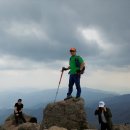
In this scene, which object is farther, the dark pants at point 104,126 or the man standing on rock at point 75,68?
the man standing on rock at point 75,68

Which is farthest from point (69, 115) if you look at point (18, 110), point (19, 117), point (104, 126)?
point (19, 117)

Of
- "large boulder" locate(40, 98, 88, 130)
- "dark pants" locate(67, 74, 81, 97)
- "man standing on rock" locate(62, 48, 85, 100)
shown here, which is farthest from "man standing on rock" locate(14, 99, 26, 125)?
"man standing on rock" locate(62, 48, 85, 100)

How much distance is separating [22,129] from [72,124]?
15.3ft

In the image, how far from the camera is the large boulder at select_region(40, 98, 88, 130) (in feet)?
90.5

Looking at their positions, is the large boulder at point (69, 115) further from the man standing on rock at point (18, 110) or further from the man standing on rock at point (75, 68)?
the man standing on rock at point (18, 110)

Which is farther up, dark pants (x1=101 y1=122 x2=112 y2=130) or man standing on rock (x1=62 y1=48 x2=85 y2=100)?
man standing on rock (x1=62 y1=48 x2=85 y2=100)

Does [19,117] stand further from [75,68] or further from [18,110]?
[75,68]

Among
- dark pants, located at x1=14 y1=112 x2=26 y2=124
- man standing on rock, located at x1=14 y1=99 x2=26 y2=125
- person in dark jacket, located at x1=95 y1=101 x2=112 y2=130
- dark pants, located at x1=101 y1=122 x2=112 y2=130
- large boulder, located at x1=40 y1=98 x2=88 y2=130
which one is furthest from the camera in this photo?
dark pants, located at x1=14 y1=112 x2=26 y2=124

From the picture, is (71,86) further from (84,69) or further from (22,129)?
(22,129)

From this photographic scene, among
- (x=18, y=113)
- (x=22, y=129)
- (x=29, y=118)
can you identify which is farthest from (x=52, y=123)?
(x=29, y=118)

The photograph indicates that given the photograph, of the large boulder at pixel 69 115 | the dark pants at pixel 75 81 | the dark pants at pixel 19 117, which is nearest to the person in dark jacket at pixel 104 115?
the dark pants at pixel 75 81

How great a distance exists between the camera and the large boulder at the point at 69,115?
27578mm

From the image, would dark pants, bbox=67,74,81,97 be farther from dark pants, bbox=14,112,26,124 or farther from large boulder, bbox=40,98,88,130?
dark pants, bbox=14,112,26,124

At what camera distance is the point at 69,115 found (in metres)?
27.8
